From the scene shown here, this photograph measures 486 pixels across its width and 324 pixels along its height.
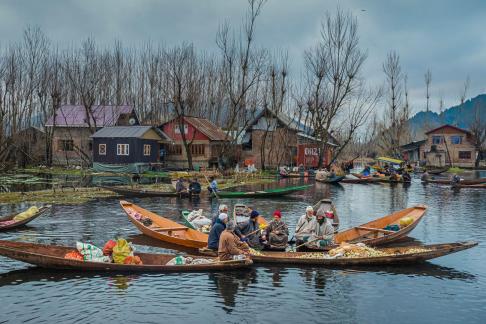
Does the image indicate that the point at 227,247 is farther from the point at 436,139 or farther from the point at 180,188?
the point at 436,139

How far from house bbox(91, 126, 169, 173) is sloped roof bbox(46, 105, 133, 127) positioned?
23.9 feet

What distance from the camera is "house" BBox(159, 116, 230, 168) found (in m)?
58.5

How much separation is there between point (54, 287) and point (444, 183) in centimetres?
4022

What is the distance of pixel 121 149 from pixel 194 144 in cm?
898

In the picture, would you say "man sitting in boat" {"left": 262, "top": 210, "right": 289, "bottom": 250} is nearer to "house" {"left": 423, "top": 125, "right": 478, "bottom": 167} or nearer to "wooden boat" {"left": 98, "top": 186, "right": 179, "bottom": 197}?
"wooden boat" {"left": 98, "top": 186, "right": 179, "bottom": 197}

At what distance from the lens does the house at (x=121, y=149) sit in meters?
53.5

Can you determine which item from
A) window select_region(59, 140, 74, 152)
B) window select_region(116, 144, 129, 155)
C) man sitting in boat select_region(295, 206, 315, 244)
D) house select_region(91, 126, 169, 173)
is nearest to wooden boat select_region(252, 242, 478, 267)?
man sitting in boat select_region(295, 206, 315, 244)

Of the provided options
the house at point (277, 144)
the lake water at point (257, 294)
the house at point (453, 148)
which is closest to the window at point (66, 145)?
the house at point (277, 144)

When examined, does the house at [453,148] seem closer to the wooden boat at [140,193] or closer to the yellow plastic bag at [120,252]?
the wooden boat at [140,193]

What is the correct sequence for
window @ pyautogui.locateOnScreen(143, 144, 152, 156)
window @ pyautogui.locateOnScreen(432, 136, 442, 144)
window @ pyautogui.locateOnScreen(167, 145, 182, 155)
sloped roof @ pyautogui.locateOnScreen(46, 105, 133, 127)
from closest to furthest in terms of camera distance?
window @ pyautogui.locateOnScreen(143, 144, 152, 156) → window @ pyautogui.locateOnScreen(167, 145, 182, 155) → sloped roof @ pyautogui.locateOnScreen(46, 105, 133, 127) → window @ pyautogui.locateOnScreen(432, 136, 442, 144)

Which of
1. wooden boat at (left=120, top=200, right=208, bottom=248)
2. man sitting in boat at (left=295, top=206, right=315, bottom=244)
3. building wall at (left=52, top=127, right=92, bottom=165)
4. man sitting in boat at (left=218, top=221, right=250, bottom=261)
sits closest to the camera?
man sitting in boat at (left=218, top=221, right=250, bottom=261)

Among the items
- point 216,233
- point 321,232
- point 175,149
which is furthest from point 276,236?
point 175,149

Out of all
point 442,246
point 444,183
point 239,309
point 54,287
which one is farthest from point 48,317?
point 444,183

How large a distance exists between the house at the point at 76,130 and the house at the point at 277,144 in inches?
639
